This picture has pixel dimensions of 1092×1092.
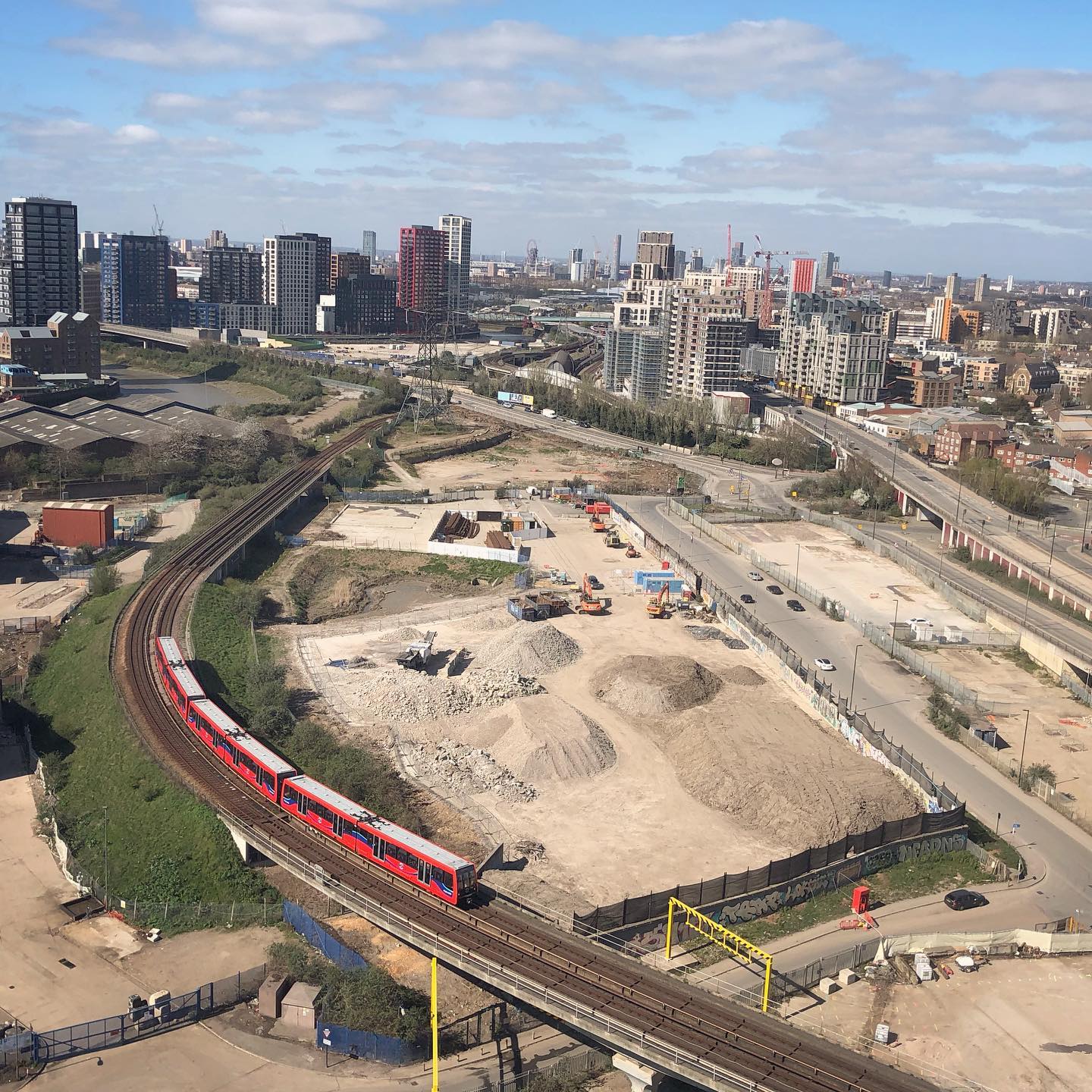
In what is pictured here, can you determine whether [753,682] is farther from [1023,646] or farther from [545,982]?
[545,982]

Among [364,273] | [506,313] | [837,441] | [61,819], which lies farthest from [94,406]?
[506,313]

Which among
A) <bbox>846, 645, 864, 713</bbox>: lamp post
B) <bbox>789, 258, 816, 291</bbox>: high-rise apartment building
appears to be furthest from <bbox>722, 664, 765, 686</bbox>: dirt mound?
<bbox>789, 258, 816, 291</bbox>: high-rise apartment building

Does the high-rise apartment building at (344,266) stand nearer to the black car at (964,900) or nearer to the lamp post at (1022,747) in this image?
the lamp post at (1022,747)

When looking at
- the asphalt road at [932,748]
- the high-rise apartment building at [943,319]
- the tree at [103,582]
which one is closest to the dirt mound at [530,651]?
the asphalt road at [932,748]

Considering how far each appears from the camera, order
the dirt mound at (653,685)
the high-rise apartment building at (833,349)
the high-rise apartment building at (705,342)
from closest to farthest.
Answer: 1. the dirt mound at (653,685)
2. the high-rise apartment building at (705,342)
3. the high-rise apartment building at (833,349)

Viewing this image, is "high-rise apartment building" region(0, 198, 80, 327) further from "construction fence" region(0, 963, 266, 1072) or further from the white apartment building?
"construction fence" region(0, 963, 266, 1072)

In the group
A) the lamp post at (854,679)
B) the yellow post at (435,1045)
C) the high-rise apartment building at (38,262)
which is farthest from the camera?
the high-rise apartment building at (38,262)
